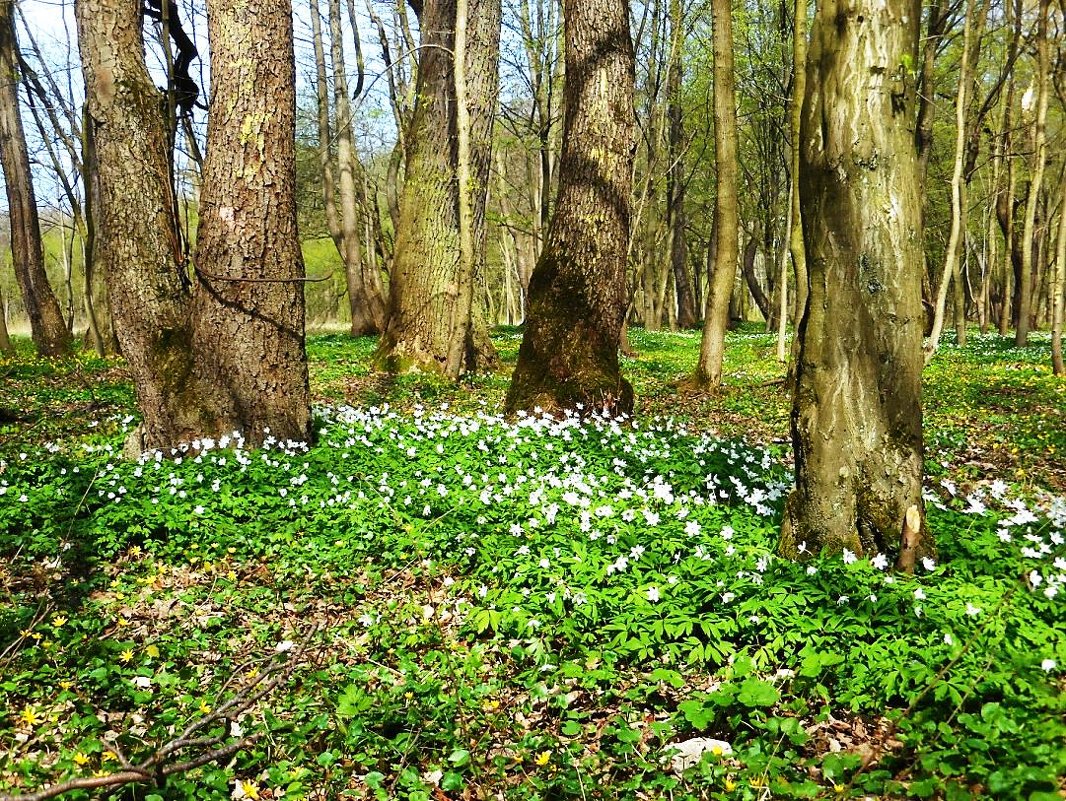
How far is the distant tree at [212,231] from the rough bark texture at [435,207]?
16.2 feet

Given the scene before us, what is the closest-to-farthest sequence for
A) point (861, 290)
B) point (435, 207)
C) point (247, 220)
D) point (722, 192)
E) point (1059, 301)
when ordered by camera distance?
1. point (861, 290)
2. point (247, 220)
3. point (722, 192)
4. point (1059, 301)
5. point (435, 207)

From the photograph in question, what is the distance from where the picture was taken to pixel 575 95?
25.7 ft

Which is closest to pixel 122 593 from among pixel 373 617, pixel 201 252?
pixel 373 617

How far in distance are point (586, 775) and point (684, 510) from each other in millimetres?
2134

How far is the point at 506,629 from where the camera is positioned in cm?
396

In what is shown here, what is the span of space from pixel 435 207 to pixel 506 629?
8.92 metres

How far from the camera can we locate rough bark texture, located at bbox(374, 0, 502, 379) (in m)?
11.4

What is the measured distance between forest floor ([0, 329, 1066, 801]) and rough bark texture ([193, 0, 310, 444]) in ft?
2.48

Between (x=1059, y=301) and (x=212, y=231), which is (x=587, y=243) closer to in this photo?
(x=212, y=231)

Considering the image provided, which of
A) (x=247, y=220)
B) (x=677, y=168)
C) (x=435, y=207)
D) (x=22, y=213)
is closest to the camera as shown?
(x=247, y=220)

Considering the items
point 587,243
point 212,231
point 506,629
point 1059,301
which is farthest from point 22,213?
point 1059,301

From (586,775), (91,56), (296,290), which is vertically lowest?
(586,775)

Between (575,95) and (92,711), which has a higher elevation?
(575,95)

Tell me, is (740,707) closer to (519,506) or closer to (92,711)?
(519,506)
